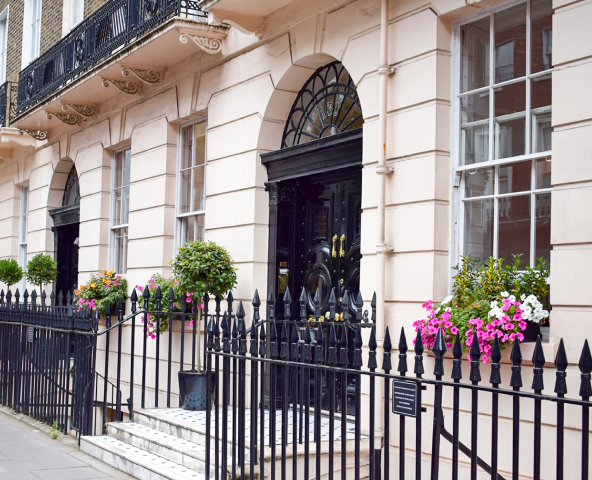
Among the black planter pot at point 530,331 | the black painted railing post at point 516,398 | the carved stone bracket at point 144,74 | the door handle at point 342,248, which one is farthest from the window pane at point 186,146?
the black painted railing post at point 516,398

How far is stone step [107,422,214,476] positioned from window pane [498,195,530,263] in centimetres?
295

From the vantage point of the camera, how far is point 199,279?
8.40 meters

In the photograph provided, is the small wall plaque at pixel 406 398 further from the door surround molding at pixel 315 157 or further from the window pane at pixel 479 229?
the door surround molding at pixel 315 157

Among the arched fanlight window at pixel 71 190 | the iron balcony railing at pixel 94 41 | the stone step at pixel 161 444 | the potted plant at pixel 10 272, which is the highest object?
the iron balcony railing at pixel 94 41

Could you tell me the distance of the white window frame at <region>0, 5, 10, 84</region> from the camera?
18.0 meters

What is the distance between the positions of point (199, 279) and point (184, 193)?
2.50m

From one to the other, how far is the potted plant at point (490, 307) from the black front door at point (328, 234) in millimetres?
1842

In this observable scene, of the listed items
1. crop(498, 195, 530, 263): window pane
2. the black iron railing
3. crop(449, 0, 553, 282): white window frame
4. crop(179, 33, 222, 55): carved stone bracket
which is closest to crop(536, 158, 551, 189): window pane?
crop(449, 0, 553, 282): white window frame

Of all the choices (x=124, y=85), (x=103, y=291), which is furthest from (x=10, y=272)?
(x=124, y=85)

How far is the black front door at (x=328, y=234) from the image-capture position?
7969 millimetres

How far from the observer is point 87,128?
13109 mm

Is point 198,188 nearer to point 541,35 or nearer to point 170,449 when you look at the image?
point 170,449

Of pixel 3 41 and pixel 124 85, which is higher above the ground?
pixel 3 41

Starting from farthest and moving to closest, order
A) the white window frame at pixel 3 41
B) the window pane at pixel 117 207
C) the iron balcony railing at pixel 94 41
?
the white window frame at pixel 3 41 < the window pane at pixel 117 207 < the iron balcony railing at pixel 94 41
